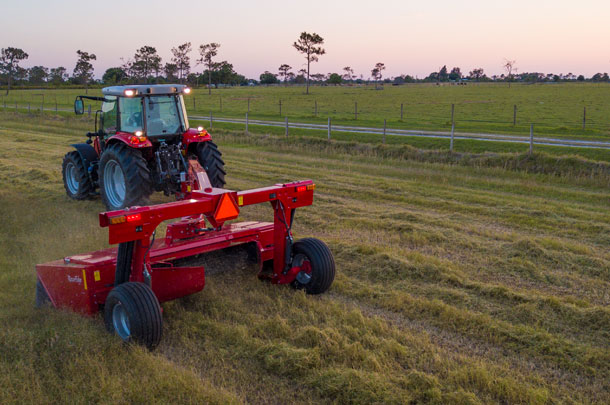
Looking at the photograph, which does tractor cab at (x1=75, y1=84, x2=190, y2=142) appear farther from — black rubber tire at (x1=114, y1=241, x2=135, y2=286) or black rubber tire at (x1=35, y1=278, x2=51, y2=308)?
black rubber tire at (x1=114, y1=241, x2=135, y2=286)

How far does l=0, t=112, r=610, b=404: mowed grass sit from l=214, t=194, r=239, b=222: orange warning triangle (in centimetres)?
98

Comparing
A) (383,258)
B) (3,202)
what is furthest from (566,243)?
(3,202)

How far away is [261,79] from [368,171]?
129 m

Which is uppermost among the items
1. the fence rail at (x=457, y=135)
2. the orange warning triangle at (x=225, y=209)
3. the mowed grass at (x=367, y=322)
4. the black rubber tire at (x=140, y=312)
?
the orange warning triangle at (x=225, y=209)

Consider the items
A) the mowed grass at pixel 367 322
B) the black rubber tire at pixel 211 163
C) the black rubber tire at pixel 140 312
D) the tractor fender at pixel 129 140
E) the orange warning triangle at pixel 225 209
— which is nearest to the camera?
the mowed grass at pixel 367 322

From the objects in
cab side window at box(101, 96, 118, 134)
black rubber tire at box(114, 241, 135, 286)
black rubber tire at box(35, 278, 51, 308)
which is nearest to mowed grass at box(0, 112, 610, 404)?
black rubber tire at box(35, 278, 51, 308)

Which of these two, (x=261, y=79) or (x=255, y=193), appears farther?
(x=261, y=79)

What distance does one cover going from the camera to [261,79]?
457ft

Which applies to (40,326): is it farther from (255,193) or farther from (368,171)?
(368,171)

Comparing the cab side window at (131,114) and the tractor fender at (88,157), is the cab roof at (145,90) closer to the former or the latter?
the cab side window at (131,114)

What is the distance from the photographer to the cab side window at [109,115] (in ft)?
32.0

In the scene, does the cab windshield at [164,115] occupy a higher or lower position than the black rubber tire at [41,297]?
higher

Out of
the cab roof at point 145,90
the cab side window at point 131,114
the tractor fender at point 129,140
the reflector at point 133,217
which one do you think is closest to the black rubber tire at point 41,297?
the reflector at point 133,217

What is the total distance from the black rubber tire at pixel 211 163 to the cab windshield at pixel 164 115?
1.54ft
